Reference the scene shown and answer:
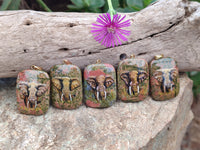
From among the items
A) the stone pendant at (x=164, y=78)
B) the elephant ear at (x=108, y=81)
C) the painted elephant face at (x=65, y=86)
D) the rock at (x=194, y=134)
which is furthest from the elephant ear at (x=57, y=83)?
the rock at (x=194, y=134)

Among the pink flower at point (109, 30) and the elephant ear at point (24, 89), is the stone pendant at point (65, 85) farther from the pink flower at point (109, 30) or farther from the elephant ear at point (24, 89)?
the pink flower at point (109, 30)

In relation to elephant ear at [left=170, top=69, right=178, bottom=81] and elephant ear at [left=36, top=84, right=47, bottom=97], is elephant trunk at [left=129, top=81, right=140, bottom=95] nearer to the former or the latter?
elephant ear at [left=170, top=69, right=178, bottom=81]

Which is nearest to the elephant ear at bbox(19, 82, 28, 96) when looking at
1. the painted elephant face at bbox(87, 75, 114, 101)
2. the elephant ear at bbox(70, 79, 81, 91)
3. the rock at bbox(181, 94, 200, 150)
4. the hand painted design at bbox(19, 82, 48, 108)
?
the hand painted design at bbox(19, 82, 48, 108)

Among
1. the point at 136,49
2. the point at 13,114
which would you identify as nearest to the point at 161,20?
the point at 136,49

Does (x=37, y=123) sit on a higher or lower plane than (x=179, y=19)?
lower

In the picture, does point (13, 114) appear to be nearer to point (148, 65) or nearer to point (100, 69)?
point (100, 69)
